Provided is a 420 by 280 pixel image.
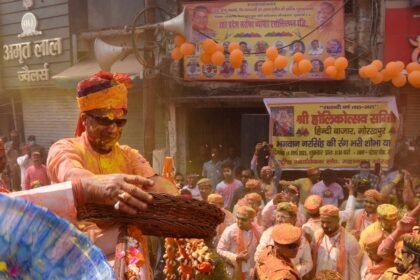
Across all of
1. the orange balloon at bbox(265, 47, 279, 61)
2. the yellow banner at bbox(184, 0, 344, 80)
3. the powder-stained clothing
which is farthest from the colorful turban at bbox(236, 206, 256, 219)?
the yellow banner at bbox(184, 0, 344, 80)

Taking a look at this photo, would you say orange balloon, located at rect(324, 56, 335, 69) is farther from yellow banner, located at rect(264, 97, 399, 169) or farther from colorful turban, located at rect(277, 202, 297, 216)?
A: colorful turban, located at rect(277, 202, 297, 216)

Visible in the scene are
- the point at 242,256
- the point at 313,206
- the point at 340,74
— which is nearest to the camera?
the point at 242,256

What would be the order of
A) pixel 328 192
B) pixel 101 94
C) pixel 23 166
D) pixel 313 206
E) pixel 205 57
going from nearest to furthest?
pixel 101 94, pixel 313 206, pixel 328 192, pixel 205 57, pixel 23 166

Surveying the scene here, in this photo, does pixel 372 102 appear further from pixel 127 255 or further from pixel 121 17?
pixel 127 255

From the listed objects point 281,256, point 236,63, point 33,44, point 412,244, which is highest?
point 33,44

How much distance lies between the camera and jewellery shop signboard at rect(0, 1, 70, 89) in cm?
1371

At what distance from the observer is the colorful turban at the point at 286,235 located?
4099 mm

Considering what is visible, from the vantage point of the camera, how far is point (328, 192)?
307 inches

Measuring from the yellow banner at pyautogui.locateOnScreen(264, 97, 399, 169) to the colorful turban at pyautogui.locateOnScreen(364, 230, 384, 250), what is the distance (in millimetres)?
4642

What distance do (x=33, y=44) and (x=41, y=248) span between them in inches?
565

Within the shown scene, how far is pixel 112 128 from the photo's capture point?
269 centimetres

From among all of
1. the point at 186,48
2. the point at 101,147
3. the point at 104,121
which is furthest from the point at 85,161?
the point at 186,48

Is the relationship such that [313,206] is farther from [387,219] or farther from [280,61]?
[280,61]

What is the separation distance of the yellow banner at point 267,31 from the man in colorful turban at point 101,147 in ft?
26.1
